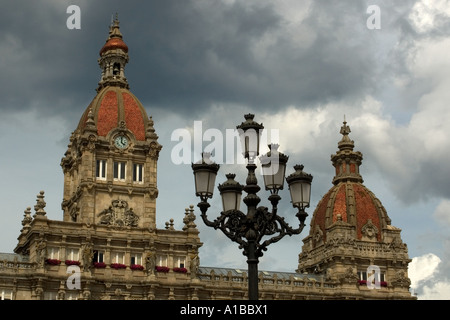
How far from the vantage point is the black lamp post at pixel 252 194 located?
31.8 m

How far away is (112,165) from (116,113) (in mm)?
6446

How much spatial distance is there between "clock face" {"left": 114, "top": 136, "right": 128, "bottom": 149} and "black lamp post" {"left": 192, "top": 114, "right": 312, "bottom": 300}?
56.4 m

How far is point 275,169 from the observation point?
32.6m

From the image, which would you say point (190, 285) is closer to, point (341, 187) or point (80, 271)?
point (80, 271)

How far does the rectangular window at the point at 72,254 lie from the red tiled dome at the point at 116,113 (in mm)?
14206

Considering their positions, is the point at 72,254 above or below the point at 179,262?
above

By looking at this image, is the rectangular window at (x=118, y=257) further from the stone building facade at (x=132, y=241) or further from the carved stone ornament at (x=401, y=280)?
the carved stone ornament at (x=401, y=280)

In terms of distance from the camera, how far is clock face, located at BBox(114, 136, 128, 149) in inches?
3489

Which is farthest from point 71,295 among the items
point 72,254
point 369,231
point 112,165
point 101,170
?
point 369,231

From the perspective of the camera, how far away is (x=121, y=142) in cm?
8881

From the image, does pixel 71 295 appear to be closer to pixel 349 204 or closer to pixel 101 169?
pixel 101 169

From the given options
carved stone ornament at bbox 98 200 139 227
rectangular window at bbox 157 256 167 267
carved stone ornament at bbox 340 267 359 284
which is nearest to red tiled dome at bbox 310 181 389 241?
carved stone ornament at bbox 340 267 359 284

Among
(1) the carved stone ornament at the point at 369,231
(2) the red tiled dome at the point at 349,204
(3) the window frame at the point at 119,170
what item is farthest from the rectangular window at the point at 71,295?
(1) the carved stone ornament at the point at 369,231

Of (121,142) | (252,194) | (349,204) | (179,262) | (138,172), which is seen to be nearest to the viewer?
(252,194)
